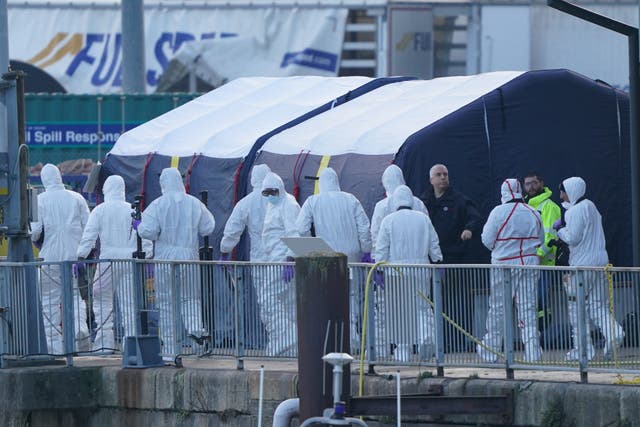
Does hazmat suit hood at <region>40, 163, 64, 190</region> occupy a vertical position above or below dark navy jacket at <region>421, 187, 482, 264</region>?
above

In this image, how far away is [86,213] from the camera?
1814 cm

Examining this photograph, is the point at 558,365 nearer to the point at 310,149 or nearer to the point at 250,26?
the point at 310,149

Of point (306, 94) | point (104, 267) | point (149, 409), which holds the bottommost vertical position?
point (149, 409)

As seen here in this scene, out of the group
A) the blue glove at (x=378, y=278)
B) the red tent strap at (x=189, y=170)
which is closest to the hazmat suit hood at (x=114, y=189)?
the red tent strap at (x=189, y=170)

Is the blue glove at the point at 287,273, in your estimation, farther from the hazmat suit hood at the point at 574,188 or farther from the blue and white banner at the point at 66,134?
the blue and white banner at the point at 66,134

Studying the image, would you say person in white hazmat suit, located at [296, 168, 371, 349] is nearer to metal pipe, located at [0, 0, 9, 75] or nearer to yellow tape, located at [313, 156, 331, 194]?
yellow tape, located at [313, 156, 331, 194]

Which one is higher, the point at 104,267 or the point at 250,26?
the point at 250,26

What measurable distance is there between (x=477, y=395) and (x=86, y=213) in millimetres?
6174

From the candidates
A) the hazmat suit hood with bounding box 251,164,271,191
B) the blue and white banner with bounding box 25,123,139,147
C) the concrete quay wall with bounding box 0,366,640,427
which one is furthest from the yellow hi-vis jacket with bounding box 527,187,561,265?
the blue and white banner with bounding box 25,123,139,147

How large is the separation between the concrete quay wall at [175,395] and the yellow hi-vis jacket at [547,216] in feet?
12.1

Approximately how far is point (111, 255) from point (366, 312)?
417 cm

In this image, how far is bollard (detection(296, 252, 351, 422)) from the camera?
42.5 feet

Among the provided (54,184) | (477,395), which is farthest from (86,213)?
(477,395)

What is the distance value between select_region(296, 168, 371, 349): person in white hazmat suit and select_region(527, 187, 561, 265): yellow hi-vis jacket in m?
1.66
